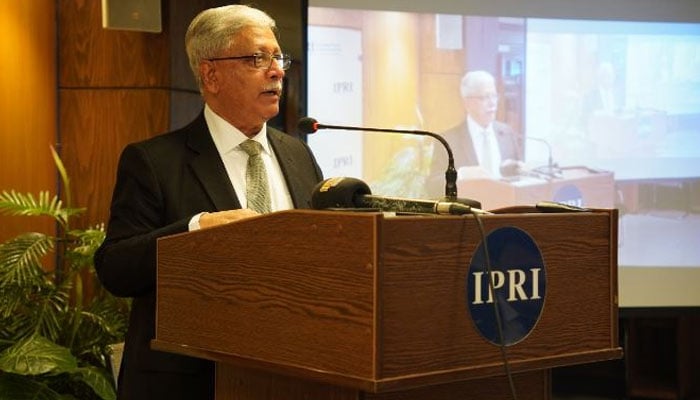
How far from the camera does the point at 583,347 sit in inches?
73.0

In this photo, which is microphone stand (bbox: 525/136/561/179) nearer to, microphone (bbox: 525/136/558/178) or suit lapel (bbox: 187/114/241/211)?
microphone (bbox: 525/136/558/178)

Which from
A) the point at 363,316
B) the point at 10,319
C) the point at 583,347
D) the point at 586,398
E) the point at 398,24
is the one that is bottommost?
the point at 586,398

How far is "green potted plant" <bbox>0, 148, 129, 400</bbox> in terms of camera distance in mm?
3318

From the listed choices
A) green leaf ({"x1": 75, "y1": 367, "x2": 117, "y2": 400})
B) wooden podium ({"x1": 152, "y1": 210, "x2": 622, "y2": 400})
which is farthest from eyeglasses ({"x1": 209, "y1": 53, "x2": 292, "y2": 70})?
green leaf ({"x1": 75, "y1": 367, "x2": 117, "y2": 400})

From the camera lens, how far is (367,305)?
1.55 meters

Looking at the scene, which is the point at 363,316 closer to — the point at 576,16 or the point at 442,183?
the point at 442,183

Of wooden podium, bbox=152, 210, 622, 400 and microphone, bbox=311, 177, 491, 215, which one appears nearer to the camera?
wooden podium, bbox=152, 210, 622, 400

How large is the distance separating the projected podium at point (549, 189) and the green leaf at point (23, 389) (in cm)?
229

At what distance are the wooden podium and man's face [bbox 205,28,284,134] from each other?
0.51m

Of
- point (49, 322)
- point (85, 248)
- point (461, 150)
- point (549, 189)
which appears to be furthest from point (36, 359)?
point (549, 189)

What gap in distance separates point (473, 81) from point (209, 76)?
2.74m

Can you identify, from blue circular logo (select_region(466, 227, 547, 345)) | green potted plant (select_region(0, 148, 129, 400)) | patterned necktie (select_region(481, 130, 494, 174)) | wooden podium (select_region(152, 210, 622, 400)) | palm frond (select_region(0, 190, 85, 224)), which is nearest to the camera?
wooden podium (select_region(152, 210, 622, 400))

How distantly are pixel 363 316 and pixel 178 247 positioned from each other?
21.3 inches

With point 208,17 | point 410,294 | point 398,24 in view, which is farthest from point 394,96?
point 410,294
